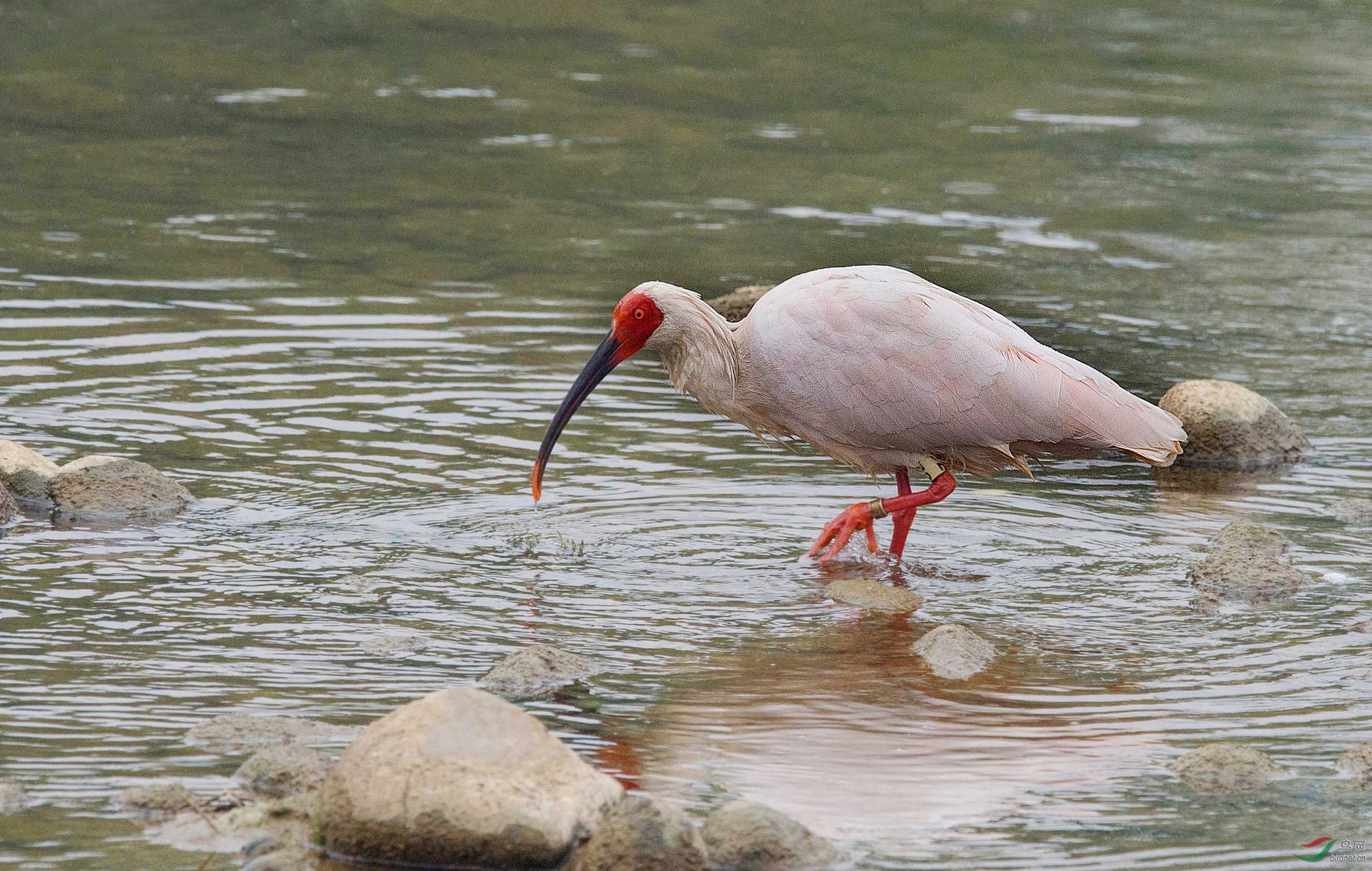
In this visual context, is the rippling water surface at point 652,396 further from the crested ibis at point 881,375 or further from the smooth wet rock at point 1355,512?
the crested ibis at point 881,375

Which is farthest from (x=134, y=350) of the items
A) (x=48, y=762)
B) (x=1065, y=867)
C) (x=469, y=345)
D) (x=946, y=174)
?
(x=946, y=174)

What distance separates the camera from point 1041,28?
74.9 ft

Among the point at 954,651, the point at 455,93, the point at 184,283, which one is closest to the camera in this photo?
the point at 954,651

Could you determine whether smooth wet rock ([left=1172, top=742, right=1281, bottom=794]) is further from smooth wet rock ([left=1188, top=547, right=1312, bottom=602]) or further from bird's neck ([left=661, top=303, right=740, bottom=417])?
bird's neck ([left=661, top=303, right=740, bottom=417])

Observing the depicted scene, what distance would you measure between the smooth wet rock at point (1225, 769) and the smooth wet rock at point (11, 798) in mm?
3336

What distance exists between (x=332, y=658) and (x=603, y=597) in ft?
4.10

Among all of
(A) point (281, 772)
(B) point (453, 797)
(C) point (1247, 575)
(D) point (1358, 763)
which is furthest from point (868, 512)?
(B) point (453, 797)

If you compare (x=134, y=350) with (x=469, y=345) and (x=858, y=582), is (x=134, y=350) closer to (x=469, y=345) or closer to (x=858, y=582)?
(x=469, y=345)

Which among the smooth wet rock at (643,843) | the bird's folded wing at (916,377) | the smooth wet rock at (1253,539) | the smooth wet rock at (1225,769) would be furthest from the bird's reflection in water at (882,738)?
the smooth wet rock at (1253,539)

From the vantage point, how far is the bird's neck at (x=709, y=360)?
828cm

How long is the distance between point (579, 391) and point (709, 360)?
2.17 ft

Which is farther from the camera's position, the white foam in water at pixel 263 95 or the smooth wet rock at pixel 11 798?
the white foam in water at pixel 263 95

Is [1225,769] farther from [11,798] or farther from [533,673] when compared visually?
[11,798]

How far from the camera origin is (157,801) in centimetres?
536
